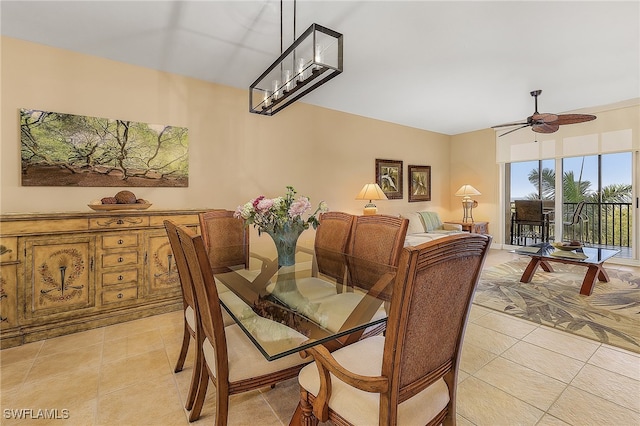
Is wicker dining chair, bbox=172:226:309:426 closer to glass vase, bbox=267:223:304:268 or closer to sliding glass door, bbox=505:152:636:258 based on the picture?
glass vase, bbox=267:223:304:268

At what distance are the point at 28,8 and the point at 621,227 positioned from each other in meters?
8.81

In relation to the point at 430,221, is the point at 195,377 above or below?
below

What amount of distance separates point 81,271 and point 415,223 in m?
4.98

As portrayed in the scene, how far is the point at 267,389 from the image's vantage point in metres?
1.81

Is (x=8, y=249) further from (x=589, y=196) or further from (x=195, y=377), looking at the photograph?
(x=589, y=196)

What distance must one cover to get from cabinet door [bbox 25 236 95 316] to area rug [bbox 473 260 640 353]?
3.93 m

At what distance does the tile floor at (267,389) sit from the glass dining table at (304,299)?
2.01ft

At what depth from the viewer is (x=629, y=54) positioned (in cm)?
301

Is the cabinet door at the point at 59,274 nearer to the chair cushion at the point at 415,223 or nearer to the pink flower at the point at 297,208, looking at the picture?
the pink flower at the point at 297,208

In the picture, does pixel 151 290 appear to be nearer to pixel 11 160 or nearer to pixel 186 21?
pixel 11 160

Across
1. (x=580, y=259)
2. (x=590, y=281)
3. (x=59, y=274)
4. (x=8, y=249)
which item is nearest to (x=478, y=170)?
(x=580, y=259)

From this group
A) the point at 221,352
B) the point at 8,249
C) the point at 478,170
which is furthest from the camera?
the point at 478,170

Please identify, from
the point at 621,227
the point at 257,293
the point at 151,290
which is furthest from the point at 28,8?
the point at 621,227

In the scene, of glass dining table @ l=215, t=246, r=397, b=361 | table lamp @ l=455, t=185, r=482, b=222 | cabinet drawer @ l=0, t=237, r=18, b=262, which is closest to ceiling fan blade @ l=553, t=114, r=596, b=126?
table lamp @ l=455, t=185, r=482, b=222
